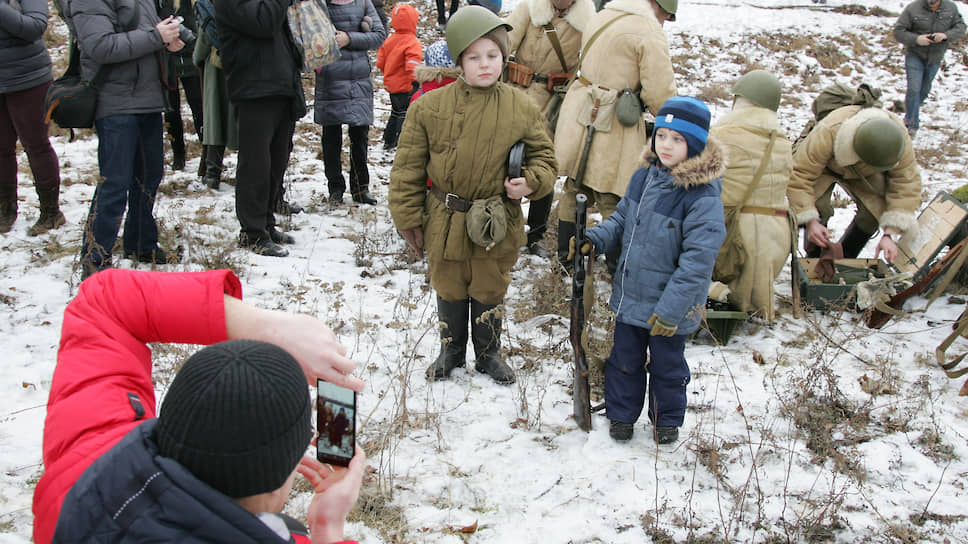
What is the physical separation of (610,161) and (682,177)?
1.93 meters

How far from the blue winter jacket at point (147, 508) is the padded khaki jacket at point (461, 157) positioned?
2.48m

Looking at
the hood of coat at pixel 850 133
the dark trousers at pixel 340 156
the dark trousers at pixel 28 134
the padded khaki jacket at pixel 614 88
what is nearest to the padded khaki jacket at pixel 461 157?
the padded khaki jacket at pixel 614 88

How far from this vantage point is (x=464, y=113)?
10.7ft

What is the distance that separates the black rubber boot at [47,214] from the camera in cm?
509

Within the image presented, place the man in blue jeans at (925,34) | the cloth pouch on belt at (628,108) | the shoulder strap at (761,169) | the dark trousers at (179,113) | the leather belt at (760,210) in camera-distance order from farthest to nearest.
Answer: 1. the man in blue jeans at (925,34)
2. the dark trousers at (179,113)
3. the cloth pouch on belt at (628,108)
4. the leather belt at (760,210)
5. the shoulder strap at (761,169)

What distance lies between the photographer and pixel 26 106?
4.76 metres

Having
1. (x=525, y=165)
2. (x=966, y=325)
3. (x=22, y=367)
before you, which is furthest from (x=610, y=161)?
(x=22, y=367)

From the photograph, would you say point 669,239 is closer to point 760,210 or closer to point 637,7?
point 760,210

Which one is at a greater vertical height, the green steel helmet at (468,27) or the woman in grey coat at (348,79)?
the green steel helmet at (468,27)

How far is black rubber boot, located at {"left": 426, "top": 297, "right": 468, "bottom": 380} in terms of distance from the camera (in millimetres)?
3689

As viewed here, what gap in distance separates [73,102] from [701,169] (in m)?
3.84

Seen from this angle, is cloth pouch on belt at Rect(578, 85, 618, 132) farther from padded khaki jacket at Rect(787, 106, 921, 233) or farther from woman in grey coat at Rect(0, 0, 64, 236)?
woman in grey coat at Rect(0, 0, 64, 236)

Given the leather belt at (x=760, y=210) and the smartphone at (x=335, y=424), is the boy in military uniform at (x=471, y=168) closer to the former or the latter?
the leather belt at (x=760, y=210)

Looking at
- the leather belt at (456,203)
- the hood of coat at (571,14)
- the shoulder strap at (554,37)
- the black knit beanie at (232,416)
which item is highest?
the hood of coat at (571,14)
